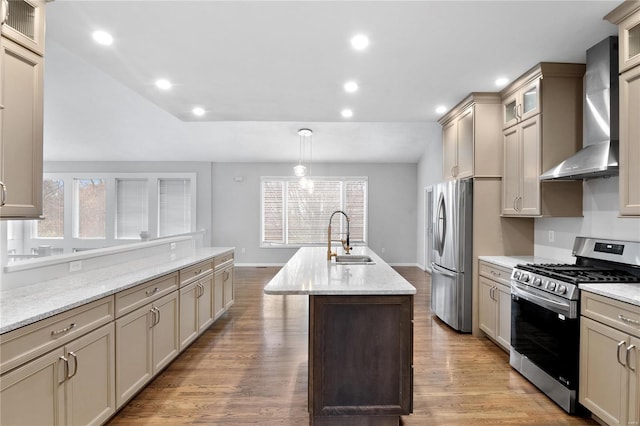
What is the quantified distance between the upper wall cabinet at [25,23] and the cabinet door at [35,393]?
1.64 meters

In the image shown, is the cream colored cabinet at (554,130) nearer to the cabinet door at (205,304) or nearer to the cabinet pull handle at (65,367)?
the cabinet door at (205,304)

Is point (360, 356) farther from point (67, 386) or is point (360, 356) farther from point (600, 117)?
point (600, 117)

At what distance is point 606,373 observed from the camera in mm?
2062

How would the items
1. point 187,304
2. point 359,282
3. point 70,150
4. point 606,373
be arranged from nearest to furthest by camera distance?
1. point 606,373
2. point 359,282
3. point 187,304
4. point 70,150

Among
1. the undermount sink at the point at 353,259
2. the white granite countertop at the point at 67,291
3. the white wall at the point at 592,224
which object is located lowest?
the white granite countertop at the point at 67,291

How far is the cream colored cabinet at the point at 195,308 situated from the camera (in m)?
3.14

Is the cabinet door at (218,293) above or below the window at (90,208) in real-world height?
below

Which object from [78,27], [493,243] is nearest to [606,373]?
[493,243]

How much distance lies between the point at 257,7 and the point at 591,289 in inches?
107

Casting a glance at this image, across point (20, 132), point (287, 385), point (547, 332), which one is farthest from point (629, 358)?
point (20, 132)

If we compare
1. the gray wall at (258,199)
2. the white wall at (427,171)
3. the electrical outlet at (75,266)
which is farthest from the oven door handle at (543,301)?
the gray wall at (258,199)

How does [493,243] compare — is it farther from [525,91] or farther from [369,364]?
[369,364]

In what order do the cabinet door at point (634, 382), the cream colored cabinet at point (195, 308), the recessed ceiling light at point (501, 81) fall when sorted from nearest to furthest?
1. the cabinet door at point (634, 382)
2. the cream colored cabinet at point (195, 308)
3. the recessed ceiling light at point (501, 81)

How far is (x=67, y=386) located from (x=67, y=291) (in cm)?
54
